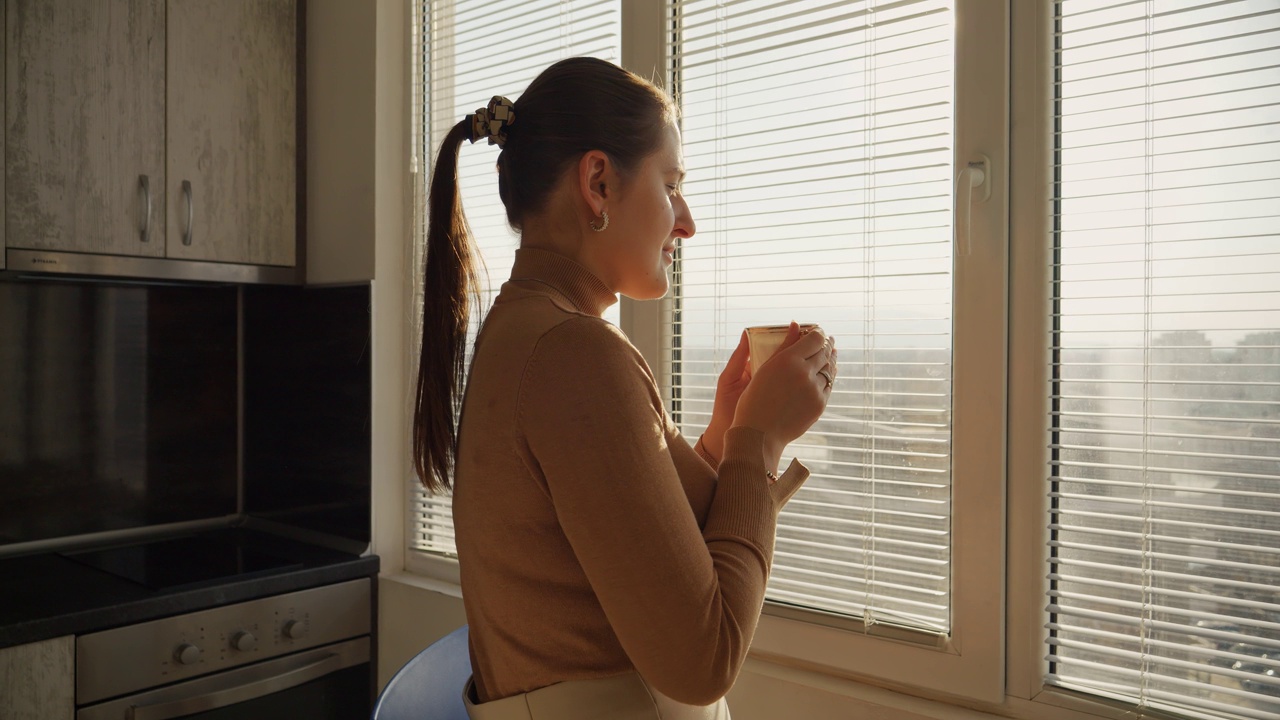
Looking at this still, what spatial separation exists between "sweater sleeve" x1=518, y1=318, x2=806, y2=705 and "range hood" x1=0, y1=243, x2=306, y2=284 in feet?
5.29

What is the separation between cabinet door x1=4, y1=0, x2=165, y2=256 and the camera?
1.88m

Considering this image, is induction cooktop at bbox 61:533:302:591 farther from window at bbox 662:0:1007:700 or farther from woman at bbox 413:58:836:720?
window at bbox 662:0:1007:700

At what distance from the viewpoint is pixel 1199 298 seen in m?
1.20

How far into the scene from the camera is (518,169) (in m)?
1.03

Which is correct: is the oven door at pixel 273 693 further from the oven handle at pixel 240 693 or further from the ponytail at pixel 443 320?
the ponytail at pixel 443 320

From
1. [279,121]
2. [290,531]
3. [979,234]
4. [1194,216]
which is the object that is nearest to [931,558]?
[979,234]

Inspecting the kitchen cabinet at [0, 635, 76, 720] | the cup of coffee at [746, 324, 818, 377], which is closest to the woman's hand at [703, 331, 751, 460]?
the cup of coffee at [746, 324, 818, 377]

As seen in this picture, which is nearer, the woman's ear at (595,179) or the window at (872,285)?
the woman's ear at (595,179)

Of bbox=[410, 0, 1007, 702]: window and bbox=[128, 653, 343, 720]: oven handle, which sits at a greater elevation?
bbox=[410, 0, 1007, 702]: window

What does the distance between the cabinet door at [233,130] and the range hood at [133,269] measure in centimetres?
3

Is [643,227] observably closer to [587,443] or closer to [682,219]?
[682,219]

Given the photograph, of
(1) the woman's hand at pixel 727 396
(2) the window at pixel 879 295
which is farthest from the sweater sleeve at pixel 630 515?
(2) the window at pixel 879 295

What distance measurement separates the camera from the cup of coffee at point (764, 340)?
1060 mm

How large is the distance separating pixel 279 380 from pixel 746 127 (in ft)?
5.12
